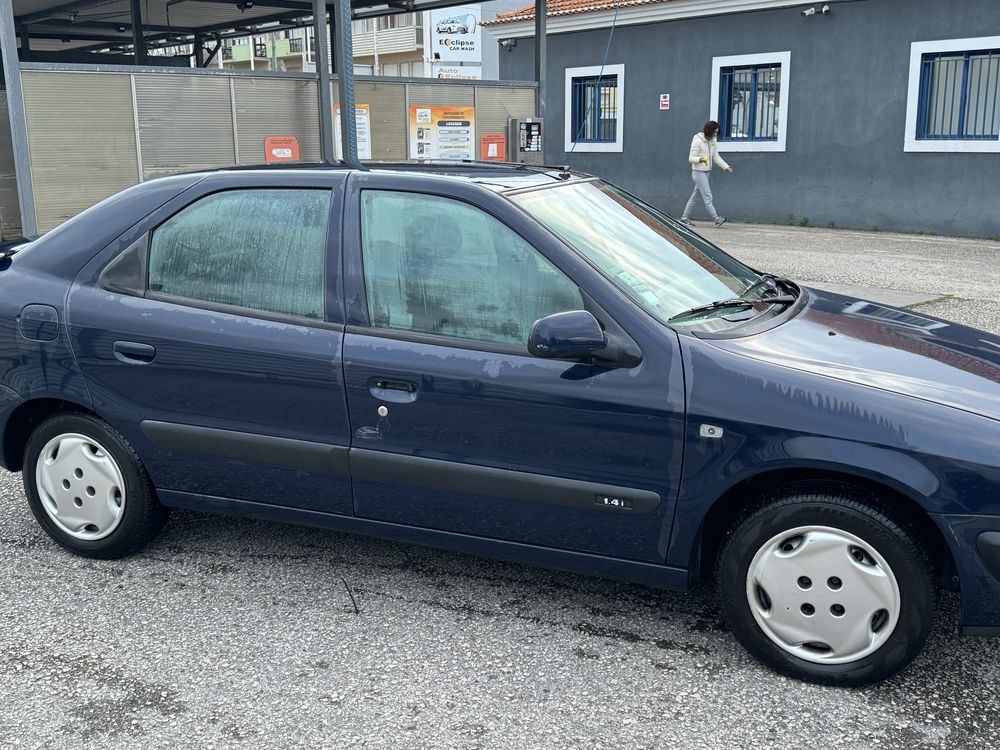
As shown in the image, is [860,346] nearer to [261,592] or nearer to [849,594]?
[849,594]

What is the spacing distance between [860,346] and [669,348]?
70cm

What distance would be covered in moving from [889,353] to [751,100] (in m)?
16.2

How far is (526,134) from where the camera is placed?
1399cm

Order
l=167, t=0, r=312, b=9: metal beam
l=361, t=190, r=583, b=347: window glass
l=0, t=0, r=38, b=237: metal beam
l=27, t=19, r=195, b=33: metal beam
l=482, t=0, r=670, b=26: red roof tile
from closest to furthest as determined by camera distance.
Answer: l=361, t=190, r=583, b=347: window glass < l=0, t=0, r=38, b=237: metal beam < l=167, t=0, r=312, b=9: metal beam < l=482, t=0, r=670, b=26: red roof tile < l=27, t=19, r=195, b=33: metal beam

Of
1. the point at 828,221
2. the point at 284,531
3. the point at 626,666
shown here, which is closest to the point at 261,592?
the point at 284,531

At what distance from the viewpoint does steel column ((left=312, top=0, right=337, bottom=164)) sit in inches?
472

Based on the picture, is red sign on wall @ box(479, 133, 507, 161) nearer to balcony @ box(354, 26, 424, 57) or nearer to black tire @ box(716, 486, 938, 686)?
black tire @ box(716, 486, 938, 686)

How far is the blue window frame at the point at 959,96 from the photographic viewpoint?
607 inches

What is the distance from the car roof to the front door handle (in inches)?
29.2

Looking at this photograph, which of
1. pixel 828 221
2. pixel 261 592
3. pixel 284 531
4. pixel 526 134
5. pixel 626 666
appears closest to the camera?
pixel 626 666

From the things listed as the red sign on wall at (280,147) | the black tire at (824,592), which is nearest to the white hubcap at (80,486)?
the black tire at (824,592)

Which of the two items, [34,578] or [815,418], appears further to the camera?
[34,578]

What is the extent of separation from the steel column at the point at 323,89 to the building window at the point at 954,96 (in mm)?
9404

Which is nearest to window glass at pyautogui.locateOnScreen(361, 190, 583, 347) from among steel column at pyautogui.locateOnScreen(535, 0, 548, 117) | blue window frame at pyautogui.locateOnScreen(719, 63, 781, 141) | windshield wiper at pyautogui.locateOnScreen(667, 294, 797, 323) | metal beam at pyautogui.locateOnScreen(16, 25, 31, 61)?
windshield wiper at pyautogui.locateOnScreen(667, 294, 797, 323)
